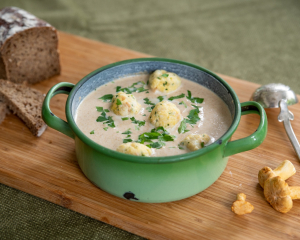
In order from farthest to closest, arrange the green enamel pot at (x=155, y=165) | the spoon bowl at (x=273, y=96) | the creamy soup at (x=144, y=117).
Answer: the spoon bowl at (x=273, y=96), the creamy soup at (x=144, y=117), the green enamel pot at (x=155, y=165)

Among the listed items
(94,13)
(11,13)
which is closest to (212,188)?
(11,13)

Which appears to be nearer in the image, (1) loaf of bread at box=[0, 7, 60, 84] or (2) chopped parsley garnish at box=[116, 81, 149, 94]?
(2) chopped parsley garnish at box=[116, 81, 149, 94]

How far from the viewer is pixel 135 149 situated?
1657 millimetres

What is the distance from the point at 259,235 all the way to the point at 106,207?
70 cm

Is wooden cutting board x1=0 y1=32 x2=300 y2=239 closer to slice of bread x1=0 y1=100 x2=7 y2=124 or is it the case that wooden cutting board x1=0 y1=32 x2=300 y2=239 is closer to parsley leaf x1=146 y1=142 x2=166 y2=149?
slice of bread x1=0 y1=100 x2=7 y2=124

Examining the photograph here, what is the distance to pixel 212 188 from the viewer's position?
1.88 m

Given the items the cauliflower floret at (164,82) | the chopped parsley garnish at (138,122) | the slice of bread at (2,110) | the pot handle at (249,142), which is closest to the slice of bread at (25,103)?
the slice of bread at (2,110)

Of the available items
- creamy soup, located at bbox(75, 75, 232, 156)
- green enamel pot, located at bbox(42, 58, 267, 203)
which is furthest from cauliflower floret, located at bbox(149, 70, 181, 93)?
green enamel pot, located at bbox(42, 58, 267, 203)

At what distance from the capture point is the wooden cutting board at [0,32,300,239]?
1.70m

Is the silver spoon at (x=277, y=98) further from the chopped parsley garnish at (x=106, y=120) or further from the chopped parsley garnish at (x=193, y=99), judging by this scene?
the chopped parsley garnish at (x=106, y=120)

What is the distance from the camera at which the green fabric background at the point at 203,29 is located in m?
3.42

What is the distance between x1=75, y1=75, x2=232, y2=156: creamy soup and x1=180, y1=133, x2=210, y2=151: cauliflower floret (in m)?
0.03

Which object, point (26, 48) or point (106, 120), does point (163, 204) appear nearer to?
point (106, 120)

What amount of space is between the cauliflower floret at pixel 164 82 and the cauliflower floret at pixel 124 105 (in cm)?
21
